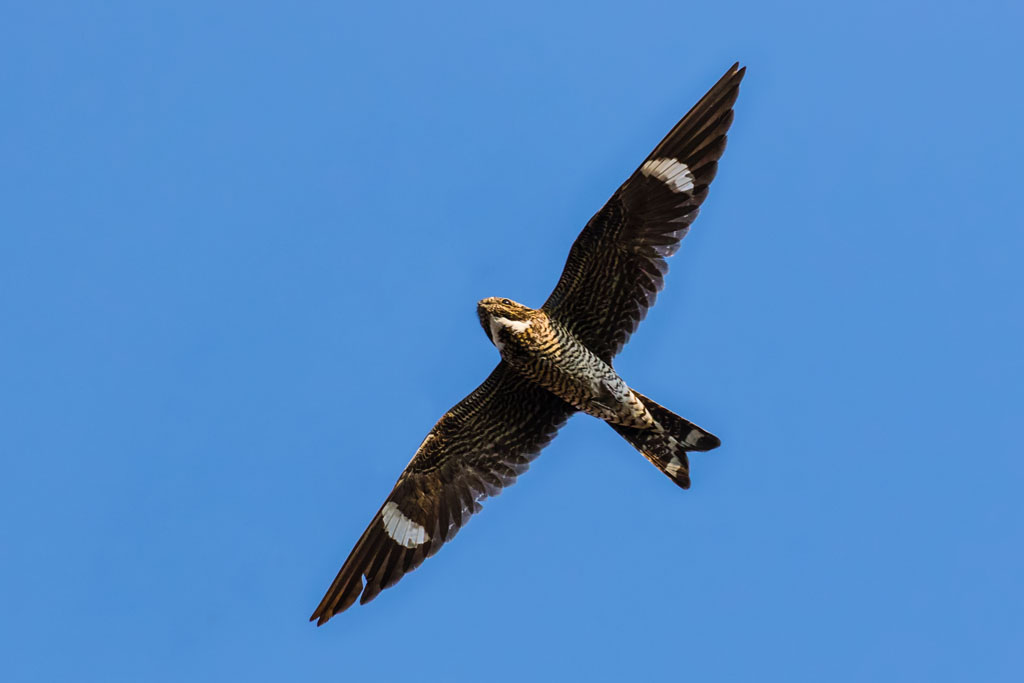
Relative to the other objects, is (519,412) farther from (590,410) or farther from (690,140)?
(690,140)

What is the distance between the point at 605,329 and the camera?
12.3 metres

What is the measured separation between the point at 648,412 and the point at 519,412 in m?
1.48

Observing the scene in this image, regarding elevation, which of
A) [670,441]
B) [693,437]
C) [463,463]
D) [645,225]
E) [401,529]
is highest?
[645,225]

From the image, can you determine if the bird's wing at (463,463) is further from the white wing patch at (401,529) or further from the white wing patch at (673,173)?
the white wing patch at (673,173)

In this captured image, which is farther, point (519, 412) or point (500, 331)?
point (519, 412)

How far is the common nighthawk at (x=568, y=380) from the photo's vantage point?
38.8 ft

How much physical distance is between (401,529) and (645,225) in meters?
4.20

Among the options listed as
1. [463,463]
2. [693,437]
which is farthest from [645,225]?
[463,463]

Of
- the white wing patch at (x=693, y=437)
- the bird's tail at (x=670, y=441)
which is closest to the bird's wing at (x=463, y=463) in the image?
the bird's tail at (x=670, y=441)

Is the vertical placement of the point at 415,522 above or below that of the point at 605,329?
below

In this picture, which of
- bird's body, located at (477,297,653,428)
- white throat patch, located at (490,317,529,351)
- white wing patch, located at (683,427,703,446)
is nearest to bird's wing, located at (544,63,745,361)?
bird's body, located at (477,297,653,428)

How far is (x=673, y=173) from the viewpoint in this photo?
11.9m

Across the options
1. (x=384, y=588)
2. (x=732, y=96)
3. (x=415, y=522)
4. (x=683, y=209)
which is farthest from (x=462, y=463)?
(x=732, y=96)

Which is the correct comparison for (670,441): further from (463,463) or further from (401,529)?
(401,529)
